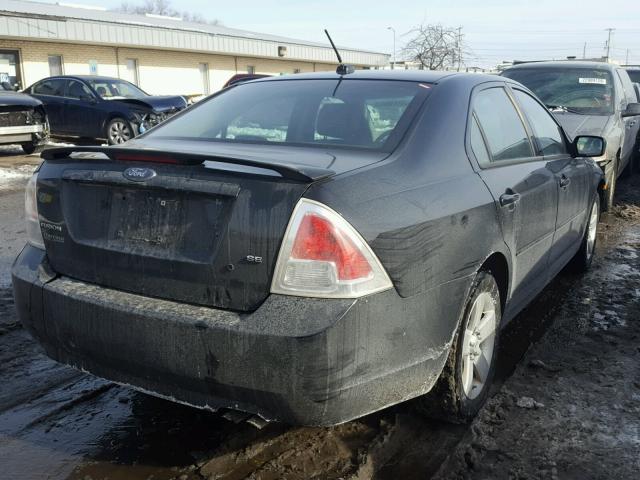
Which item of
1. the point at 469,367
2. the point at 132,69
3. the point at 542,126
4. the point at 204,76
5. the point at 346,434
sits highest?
the point at 132,69

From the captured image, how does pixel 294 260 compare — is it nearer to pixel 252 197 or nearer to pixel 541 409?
pixel 252 197

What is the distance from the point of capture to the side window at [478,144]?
316 cm

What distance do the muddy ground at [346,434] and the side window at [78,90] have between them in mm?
11928

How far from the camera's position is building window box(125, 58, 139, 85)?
2589 cm

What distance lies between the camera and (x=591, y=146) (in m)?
4.80

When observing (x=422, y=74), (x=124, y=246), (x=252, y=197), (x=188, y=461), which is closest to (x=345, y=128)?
(x=422, y=74)

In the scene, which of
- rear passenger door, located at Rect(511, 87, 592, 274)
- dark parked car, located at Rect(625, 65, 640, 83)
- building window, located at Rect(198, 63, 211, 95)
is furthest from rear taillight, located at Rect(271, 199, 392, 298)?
building window, located at Rect(198, 63, 211, 95)

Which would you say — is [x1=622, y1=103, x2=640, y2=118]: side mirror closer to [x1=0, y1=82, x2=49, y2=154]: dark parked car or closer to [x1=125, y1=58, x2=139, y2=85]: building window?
[x1=0, y1=82, x2=49, y2=154]: dark parked car

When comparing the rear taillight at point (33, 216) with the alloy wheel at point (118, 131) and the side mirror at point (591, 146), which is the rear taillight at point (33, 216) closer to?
the side mirror at point (591, 146)

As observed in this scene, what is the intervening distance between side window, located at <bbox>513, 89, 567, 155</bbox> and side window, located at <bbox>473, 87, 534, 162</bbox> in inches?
8.4

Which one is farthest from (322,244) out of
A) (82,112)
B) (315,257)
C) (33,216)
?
(82,112)

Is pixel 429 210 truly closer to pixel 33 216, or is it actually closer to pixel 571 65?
pixel 33 216

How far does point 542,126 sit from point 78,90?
513 inches

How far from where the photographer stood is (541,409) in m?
3.24
